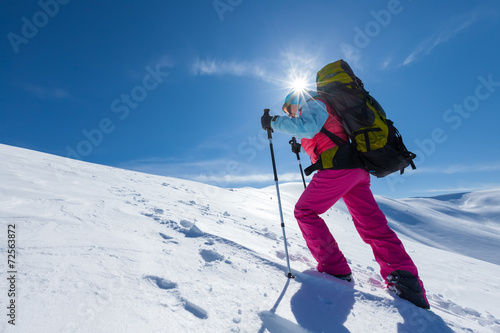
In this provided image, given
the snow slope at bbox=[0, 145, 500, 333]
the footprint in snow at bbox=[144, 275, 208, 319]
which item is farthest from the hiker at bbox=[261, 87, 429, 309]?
the footprint in snow at bbox=[144, 275, 208, 319]

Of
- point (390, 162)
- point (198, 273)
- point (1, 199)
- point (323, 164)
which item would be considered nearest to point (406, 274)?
point (390, 162)

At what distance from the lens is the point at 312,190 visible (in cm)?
266

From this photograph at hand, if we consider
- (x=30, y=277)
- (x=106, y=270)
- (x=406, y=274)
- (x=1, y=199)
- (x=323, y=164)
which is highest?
(x=323, y=164)

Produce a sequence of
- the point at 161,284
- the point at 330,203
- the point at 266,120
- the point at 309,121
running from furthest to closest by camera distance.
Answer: the point at 266,120
the point at 330,203
the point at 309,121
the point at 161,284

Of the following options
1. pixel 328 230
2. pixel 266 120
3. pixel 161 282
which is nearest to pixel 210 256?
pixel 161 282

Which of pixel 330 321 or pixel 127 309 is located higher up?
pixel 330 321

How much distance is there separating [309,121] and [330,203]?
100 centimetres

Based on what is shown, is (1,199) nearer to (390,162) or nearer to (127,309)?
(127,309)

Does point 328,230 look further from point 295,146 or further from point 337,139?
point 295,146

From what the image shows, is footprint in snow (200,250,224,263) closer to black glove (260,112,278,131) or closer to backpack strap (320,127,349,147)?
black glove (260,112,278,131)

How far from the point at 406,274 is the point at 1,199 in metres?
4.54

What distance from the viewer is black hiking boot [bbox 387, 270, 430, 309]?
85.5 inches

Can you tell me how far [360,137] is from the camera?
2523 millimetres

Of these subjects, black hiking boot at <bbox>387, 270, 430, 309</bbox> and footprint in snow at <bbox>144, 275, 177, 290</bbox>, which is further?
black hiking boot at <bbox>387, 270, 430, 309</bbox>
